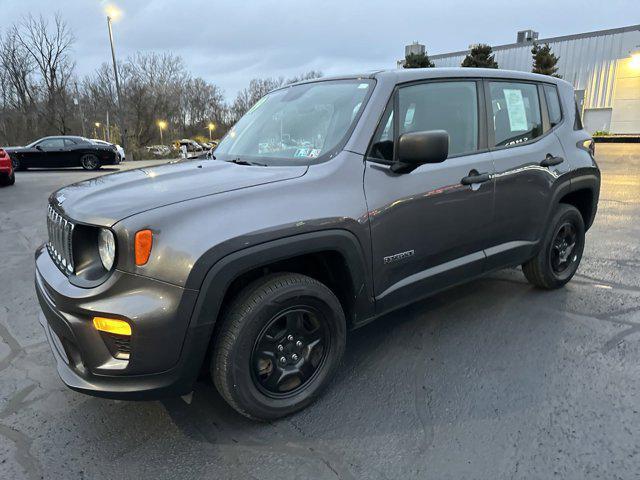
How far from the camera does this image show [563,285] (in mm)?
4359

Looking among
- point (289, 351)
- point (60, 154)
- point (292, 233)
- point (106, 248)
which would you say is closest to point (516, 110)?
point (292, 233)

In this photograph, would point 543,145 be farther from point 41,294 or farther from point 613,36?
point 613,36

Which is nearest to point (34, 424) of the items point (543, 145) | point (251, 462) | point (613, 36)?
point (251, 462)

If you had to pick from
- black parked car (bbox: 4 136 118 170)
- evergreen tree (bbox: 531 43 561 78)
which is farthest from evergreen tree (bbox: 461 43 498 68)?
black parked car (bbox: 4 136 118 170)

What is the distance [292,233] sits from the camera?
2330mm

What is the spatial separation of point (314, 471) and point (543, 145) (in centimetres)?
302

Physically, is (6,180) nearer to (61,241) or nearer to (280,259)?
(61,241)

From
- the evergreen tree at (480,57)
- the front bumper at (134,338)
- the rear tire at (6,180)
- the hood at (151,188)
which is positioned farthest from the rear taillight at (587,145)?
the evergreen tree at (480,57)

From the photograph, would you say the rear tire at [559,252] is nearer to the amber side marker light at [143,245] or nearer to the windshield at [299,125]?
the windshield at [299,125]

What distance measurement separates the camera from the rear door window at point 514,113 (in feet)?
11.4

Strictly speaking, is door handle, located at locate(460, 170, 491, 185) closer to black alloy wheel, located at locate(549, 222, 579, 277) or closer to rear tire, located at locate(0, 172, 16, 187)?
black alloy wheel, located at locate(549, 222, 579, 277)

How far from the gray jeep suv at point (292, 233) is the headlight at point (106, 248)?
12mm

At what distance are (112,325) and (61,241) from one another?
2.24 feet

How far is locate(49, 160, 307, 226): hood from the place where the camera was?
2189mm
